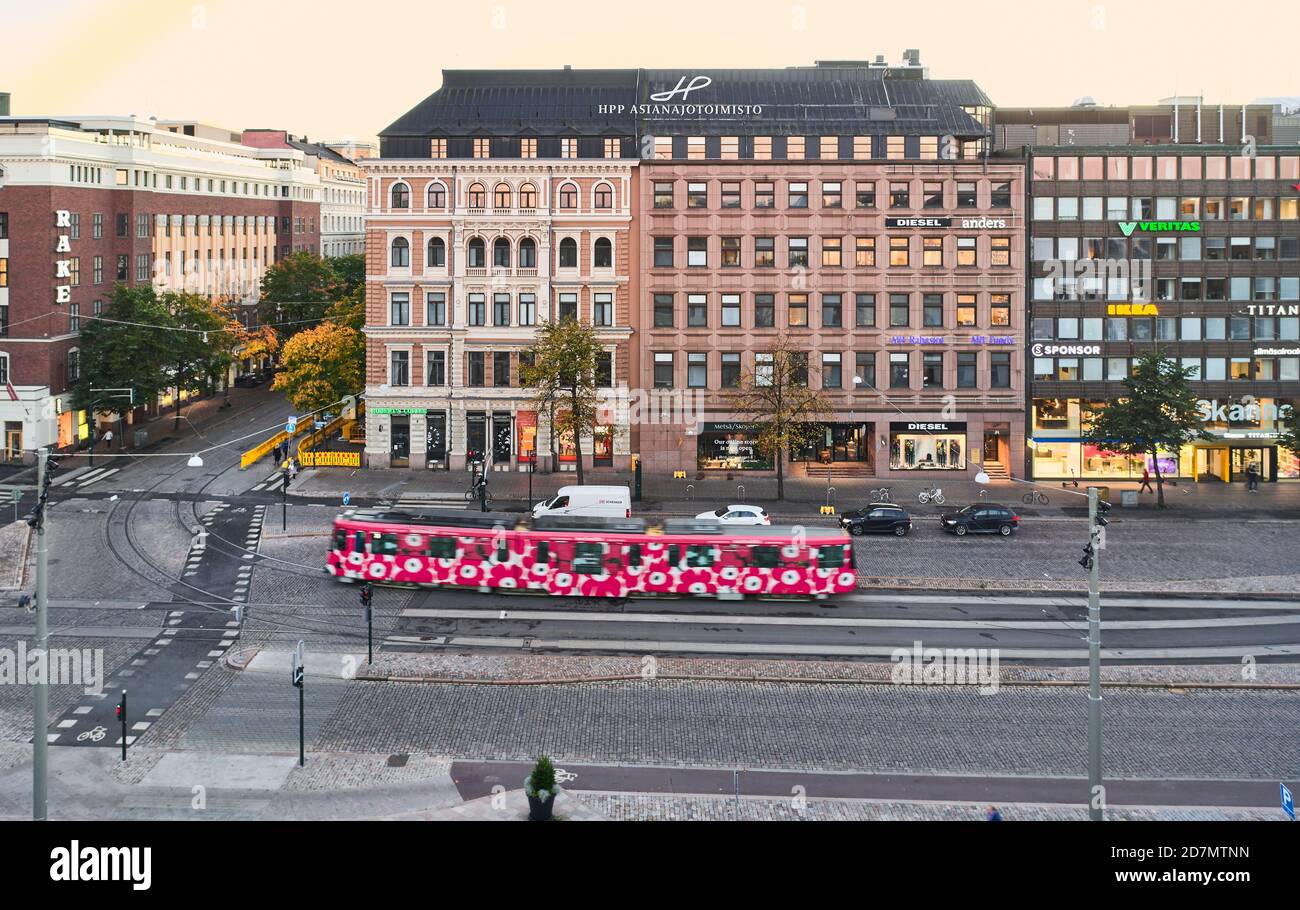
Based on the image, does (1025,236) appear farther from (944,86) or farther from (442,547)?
(442,547)

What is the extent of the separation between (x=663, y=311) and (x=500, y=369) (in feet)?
32.7

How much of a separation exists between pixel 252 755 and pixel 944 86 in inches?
2283

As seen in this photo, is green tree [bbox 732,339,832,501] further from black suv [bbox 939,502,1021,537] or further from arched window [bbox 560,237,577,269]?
arched window [bbox 560,237,577,269]

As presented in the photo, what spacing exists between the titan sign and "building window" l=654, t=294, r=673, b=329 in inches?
1029

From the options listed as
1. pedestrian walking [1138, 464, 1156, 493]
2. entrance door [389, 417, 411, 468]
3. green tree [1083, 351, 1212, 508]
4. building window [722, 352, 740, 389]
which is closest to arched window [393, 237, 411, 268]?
entrance door [389, 417, 411, 468]

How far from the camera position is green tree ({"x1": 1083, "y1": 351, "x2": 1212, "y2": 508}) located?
6369 centimetres

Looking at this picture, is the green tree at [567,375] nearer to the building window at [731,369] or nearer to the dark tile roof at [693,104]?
the building window at [731,369]

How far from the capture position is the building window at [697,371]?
70.5 metres

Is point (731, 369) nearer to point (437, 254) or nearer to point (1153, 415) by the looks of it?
point (437, 254)

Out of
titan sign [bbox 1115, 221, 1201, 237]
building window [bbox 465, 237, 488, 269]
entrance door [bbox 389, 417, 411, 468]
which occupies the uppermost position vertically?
titan sign [bbox 1115, 221, 1201, 237]

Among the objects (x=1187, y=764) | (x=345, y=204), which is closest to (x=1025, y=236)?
(x=1187, y=764)

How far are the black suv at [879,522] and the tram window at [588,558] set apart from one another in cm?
1548

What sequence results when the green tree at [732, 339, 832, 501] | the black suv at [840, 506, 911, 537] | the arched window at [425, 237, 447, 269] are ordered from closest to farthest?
the black suv at [840, 506, 911, 537] → the green tree at [732, 339, 832, 501] → the arched window at [425, 237, 447, 269]

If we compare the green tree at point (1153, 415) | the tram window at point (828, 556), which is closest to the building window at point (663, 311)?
the green tree at point (1153, 415)
